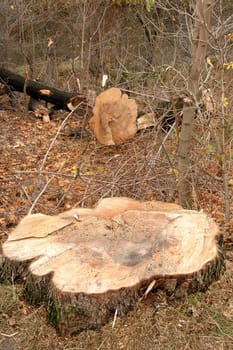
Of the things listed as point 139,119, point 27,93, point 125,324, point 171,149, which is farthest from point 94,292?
point 27,93

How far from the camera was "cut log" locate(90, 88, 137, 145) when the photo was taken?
19.4ft

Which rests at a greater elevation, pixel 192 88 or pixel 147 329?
pixel 192 88

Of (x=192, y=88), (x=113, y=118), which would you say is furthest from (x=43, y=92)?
(x=192, y=88)

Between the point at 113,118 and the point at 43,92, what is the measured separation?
177 cm

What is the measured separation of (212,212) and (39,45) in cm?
711

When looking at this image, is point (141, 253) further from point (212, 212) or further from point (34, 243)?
point (212, 212)

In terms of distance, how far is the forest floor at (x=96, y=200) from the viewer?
7.55 ft

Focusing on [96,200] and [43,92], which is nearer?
[96,200]

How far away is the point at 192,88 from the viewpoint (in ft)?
10.2

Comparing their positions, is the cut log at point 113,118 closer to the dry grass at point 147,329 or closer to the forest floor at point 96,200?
the forest floor at point 96,200

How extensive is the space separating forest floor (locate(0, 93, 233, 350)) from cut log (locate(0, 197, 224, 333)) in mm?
186

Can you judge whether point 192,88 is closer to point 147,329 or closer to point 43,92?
point 147,329

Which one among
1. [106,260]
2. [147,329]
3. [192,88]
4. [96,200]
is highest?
[192,88]

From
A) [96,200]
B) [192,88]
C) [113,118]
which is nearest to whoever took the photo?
[192,88]
